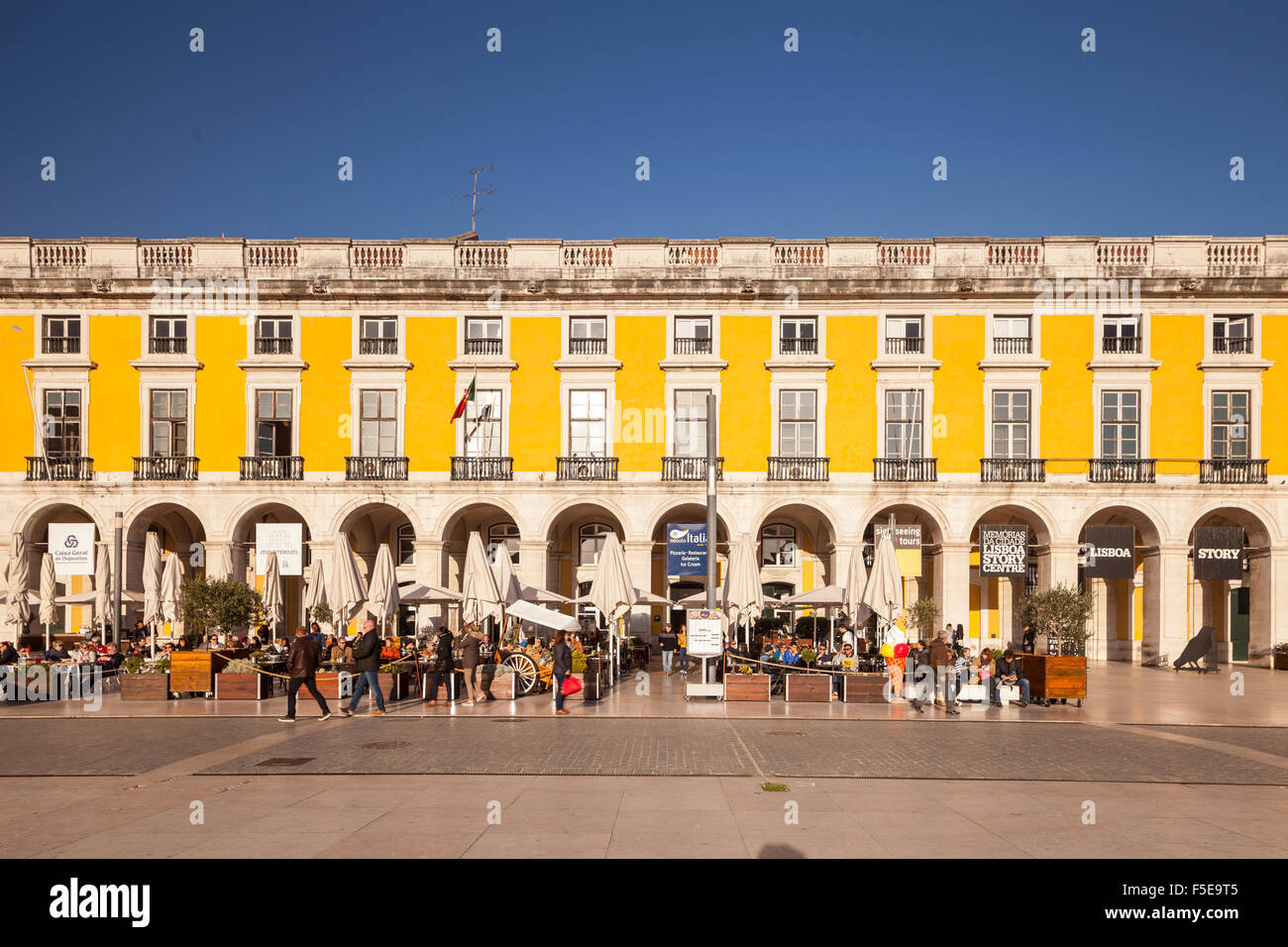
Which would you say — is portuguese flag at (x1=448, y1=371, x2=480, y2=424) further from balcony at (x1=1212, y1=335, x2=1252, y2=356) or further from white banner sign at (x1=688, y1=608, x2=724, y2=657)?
balcony at (x1=1212, y1=335, x2=1252, y2=356)

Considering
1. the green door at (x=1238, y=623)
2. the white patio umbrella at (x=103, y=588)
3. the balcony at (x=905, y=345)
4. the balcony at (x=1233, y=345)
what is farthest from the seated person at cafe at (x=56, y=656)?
the green door at (x=1238, y=623)

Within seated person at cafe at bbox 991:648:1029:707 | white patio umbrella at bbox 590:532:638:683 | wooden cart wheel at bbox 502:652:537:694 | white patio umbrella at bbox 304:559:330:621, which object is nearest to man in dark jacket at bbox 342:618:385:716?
wooden cart wheel at bbox 502:652:537:694

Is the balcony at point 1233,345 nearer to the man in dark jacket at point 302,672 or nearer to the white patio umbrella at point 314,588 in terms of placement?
the white patio umbrella at point 314,588

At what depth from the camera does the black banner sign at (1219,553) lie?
3462cm

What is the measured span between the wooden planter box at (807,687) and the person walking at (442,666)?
6.99 metres

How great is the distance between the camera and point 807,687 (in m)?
21.8

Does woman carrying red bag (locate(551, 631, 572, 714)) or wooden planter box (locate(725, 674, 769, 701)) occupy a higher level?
woman carrying red bag (locate(551, 631, 572, 714))

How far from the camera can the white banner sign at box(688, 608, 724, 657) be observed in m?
22.1

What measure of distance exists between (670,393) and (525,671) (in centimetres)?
1541

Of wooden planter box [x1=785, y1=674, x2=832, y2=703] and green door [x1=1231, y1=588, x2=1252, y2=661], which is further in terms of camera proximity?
green door [x1=1231, y1=588, x2=1252, y2=661]

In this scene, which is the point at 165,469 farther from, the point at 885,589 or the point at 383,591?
the point at 885,589

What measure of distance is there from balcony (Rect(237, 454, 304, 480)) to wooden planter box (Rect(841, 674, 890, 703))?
22195 millimetres

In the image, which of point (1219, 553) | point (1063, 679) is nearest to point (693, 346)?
point (1219, 553)

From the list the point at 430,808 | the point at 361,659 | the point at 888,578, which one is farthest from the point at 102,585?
the point at 430,808
